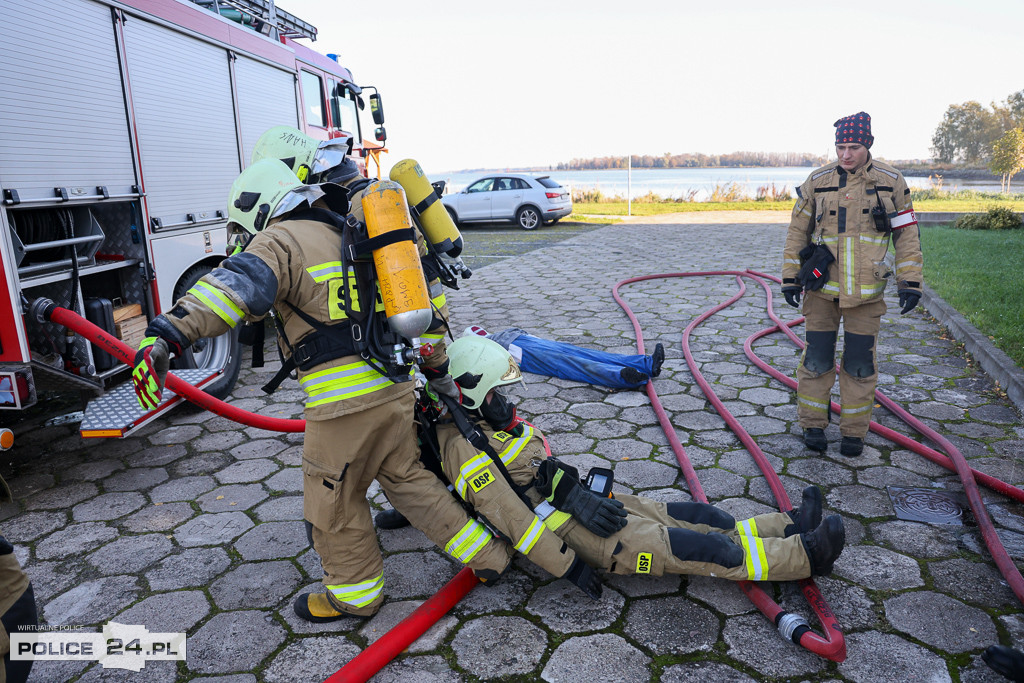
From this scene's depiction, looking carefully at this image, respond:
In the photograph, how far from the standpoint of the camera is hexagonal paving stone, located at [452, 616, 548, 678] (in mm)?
2377

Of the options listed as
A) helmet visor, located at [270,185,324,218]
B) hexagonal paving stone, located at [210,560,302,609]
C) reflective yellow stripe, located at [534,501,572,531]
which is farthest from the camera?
hexagonal paving stone, located at [210,560,302,609]

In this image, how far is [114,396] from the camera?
4.45 metres

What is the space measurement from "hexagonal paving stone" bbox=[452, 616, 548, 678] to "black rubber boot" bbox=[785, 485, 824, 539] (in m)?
1.16

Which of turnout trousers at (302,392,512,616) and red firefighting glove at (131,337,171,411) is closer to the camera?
red firefighting glove at (131,337,171,411)

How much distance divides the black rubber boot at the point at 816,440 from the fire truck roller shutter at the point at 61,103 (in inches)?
190

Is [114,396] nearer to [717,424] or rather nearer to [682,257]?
[717,424]

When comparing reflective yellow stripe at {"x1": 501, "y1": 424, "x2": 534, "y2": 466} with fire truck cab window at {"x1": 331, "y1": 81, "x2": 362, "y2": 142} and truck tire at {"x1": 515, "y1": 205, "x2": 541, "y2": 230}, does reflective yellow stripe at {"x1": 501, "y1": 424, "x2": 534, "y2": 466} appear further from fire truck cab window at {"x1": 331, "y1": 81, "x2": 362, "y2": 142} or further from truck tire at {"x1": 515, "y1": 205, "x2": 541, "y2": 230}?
truck tire at {"x1": 515, "y1": 205, "x2": 541, "y2": 230}

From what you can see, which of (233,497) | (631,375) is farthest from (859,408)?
(233,497)

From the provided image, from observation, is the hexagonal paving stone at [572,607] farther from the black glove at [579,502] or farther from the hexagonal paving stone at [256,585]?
the hexagonal paving stone at [256,585]

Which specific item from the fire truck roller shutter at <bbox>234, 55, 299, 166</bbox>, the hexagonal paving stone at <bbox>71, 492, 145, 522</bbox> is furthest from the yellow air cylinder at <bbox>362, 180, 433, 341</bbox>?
the fire truck roller shutter at <bbox>234, 55, 299, 166</bbox>

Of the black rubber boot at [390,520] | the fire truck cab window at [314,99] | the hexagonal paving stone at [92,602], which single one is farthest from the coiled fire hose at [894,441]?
the fire truck cab window at [314,99]

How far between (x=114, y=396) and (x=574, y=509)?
11.5 feet

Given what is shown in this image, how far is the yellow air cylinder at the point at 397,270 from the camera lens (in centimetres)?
232

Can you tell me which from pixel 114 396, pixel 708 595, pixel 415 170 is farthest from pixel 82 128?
pixel 708 595
